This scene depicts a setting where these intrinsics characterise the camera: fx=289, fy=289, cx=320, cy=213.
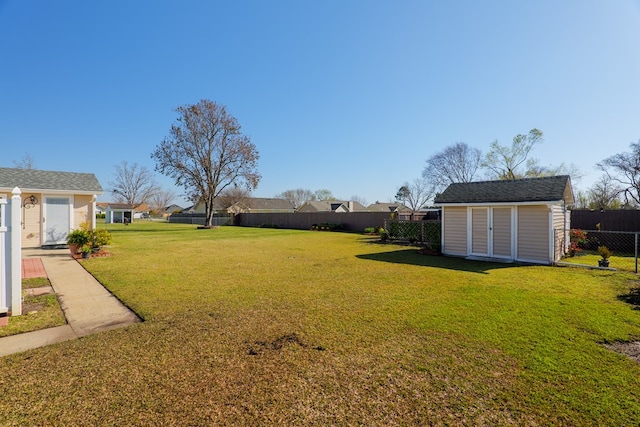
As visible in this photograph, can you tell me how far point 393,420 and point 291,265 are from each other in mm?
7118

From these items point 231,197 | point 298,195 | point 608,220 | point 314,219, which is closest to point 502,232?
point 608,220

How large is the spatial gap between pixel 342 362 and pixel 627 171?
36.0 m

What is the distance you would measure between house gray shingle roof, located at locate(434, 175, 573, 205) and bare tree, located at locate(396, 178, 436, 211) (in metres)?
37.6

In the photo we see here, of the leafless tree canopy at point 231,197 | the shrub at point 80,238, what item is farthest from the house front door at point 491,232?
the leafless tree canopy at point 231,197

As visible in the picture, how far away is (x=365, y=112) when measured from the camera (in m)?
17.4

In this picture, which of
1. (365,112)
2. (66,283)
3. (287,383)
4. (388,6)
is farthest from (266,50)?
(287,383)

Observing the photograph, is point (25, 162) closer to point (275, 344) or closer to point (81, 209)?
point (81, 209)

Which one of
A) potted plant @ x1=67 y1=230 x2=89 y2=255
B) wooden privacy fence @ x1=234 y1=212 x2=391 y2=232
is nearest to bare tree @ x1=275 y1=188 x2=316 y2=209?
wooden privacy fence @ x1=234 y1=212 x2=391 y2=232

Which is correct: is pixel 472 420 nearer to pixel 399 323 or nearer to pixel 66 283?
pixel 399 323

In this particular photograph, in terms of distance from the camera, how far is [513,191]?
10430 millimetres

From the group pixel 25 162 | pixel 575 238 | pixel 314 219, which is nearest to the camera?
pixel 575 238

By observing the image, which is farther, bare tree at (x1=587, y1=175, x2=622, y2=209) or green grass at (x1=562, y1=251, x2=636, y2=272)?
bare tree at (x1=587, y1=175, x2=622, y2=209)

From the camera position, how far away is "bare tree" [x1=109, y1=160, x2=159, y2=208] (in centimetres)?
5212

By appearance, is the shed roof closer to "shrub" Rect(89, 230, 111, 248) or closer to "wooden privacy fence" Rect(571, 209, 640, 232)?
"shrub" Rect(89, 230, 111, 248)
